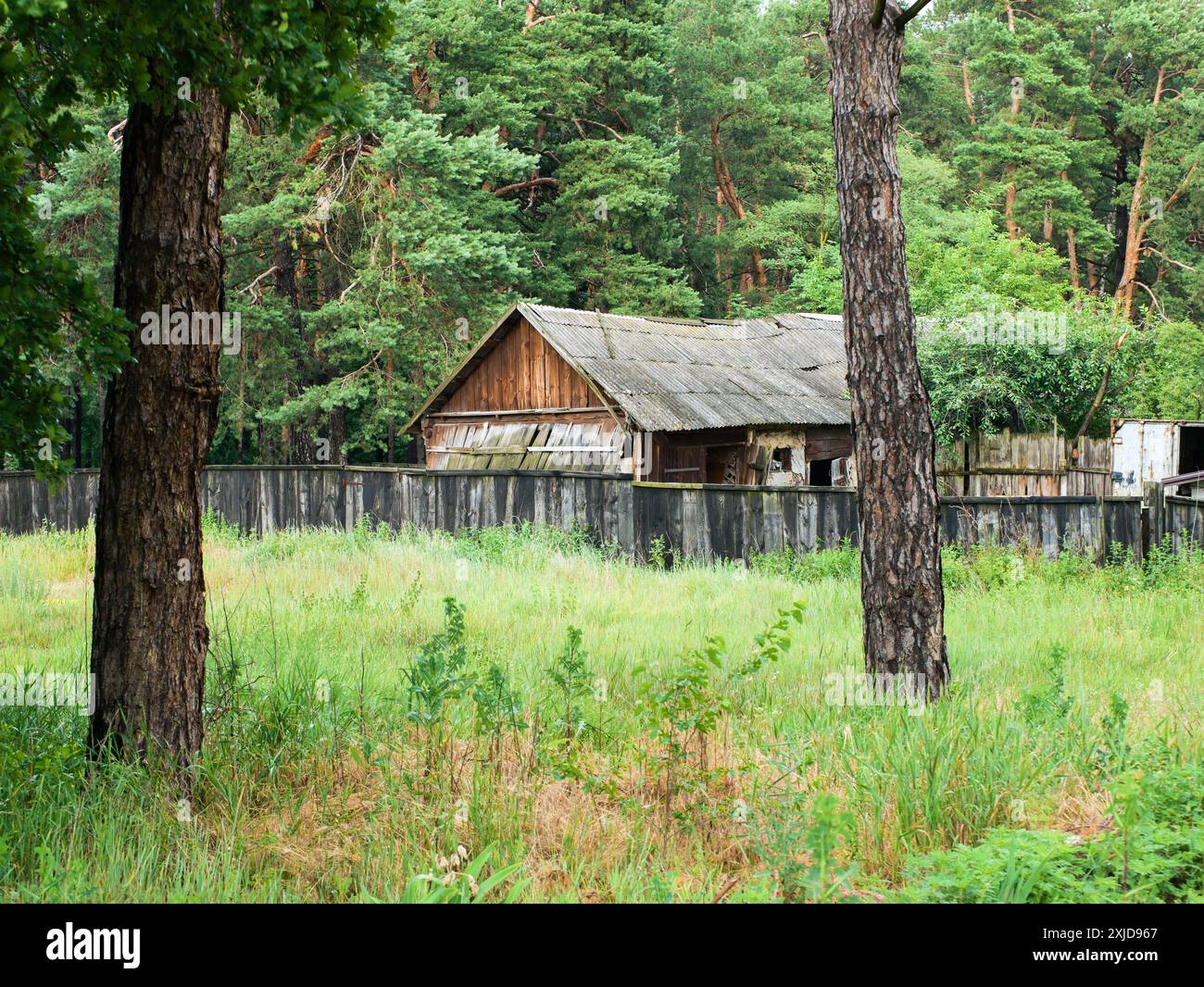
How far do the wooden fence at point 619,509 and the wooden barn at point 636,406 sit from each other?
2764 millimetres

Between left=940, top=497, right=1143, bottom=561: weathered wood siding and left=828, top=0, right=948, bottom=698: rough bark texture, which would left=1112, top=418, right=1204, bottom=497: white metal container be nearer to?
left=940, top=497, right=1143, bottom=561: weathered wood siding

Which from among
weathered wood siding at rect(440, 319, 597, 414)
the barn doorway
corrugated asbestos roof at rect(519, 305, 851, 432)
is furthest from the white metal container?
weathered wood siding at rect(440, 319, 597, 414)

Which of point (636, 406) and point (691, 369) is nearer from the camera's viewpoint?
point (636, 406)

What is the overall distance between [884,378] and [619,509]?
31.7 ft

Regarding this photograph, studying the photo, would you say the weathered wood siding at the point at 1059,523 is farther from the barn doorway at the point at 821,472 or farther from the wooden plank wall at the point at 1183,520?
the barn doorway at the point at 821,472

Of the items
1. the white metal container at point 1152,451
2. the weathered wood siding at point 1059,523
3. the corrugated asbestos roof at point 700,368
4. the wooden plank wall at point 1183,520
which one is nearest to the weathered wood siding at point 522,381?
the corrugated asbestos roof at point 700,368

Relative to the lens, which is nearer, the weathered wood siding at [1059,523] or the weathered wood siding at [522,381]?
the weathered wood siding at [1059,523]

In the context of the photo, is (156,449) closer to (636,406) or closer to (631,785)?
(631,785)

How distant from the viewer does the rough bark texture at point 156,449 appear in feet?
15.6

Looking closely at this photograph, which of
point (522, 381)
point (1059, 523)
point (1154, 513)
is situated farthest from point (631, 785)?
point (522, 381)

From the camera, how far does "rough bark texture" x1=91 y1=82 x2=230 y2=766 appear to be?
475cm

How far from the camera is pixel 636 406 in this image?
20.5 meters

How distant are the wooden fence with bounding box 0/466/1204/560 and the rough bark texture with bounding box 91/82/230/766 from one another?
7.22m

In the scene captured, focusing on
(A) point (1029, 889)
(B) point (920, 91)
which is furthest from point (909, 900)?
(B) point (920, 91)
